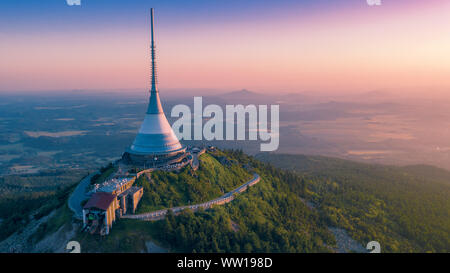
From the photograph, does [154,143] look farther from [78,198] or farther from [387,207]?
[387,207]

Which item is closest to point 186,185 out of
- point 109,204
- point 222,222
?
point 222,222

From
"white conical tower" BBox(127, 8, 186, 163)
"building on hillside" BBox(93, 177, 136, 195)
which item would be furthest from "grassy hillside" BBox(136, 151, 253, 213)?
"white conical tower" BBox(127, 8, 186, 163)

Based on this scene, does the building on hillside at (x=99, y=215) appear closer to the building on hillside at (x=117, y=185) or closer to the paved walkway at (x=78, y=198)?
the building on hillside at (x=117, y=185)

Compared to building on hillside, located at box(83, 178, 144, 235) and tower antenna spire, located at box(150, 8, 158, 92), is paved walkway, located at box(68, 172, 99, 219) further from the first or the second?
tower antenna spire, located at box(150, 8, 158, 92)

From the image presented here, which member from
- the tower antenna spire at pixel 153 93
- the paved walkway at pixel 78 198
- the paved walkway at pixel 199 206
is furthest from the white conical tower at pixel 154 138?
the paved walkway at pixel 199 206

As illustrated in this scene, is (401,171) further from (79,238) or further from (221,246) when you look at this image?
(79,238)

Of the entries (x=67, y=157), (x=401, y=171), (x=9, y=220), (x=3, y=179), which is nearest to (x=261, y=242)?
(x=9, y=220)
